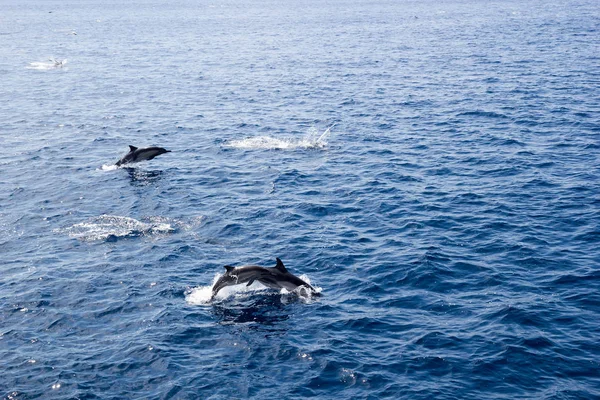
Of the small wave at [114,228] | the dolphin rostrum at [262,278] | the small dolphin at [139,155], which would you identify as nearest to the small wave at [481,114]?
the small dolphin at [139,155]

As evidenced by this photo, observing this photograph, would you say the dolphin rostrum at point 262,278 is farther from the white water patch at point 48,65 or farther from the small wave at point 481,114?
the white water patch at point 48,65

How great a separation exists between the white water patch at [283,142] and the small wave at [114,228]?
18.5 m

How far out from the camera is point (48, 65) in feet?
367

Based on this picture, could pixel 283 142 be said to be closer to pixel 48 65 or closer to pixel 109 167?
pixel 109 167

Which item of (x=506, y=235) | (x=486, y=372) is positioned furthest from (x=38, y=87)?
(x=486, y=372)

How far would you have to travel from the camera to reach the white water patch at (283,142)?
60.0m

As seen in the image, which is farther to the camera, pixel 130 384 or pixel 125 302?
pixel 125 302

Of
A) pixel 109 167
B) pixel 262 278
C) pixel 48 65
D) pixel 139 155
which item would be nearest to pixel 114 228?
pixel 262 278

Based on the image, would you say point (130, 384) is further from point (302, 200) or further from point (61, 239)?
point (302, 200)

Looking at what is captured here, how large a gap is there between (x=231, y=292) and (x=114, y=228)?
38.6 feet

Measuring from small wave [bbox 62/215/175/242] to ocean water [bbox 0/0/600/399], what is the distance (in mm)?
242

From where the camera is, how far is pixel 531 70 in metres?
91.1

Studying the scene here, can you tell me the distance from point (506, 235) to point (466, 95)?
4117 centimetres

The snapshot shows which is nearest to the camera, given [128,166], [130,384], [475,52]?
[130,384]
